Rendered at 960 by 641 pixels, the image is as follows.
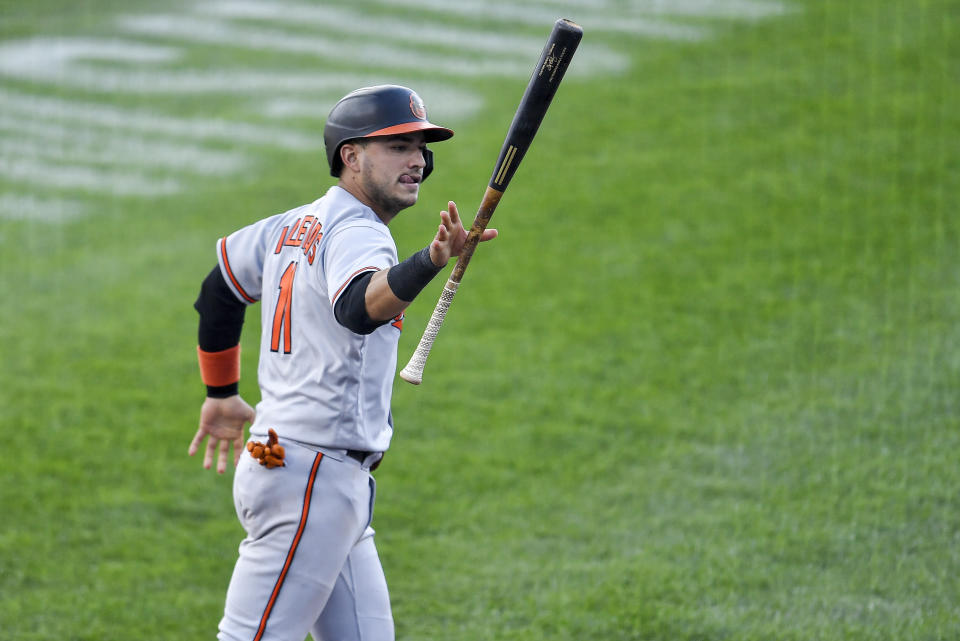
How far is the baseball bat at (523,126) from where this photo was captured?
285 centimetres

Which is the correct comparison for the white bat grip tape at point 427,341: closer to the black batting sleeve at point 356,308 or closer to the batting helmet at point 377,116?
the black batting sleeve at point 356,308

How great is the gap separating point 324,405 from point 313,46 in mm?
12177

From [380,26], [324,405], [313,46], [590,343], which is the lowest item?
[590,343]

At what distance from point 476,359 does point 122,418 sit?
2.32m

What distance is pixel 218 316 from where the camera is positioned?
11.9ft

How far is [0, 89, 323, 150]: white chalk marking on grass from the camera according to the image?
39.0 ft

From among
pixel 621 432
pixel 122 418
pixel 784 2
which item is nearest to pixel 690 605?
pixel 621 432

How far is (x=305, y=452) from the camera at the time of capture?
3.16 metres

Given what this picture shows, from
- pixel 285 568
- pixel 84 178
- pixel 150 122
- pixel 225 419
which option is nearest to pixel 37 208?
pixel 84 178

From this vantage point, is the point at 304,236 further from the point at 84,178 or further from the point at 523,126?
the point at 84,178

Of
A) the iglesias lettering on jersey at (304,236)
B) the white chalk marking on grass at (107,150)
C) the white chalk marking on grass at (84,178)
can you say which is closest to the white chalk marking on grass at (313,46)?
the white chalk marking on grass at (107,150)

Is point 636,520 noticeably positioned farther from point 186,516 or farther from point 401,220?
point 401,220

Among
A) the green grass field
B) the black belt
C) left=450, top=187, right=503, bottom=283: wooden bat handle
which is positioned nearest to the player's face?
left=450, top=187, right=503, bottom=283: wooden bat handle

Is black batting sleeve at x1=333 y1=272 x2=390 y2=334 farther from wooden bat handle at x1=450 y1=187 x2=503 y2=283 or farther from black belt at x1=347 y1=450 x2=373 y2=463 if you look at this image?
black belt at x1=347 y1=450 x2=373 y2=463
